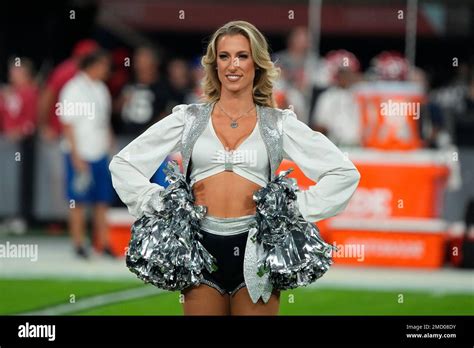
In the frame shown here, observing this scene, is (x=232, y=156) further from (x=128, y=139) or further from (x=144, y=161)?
(x=128, y=139)

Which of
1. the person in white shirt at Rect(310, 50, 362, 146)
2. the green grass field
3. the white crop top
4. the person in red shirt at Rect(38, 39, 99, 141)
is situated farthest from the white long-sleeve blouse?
the person in white shirt at Rect(310, 50, 362, 146)

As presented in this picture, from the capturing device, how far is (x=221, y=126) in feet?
19.6

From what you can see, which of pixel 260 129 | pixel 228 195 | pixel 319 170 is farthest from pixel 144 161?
pixel 319 170

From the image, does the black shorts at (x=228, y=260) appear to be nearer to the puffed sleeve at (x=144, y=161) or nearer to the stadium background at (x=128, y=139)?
the puffed sleeve at (x=144, y=161)

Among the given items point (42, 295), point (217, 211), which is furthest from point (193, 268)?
point (42, 295)

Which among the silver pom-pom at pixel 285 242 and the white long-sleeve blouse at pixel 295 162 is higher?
the white long-sleeve blouse at pixel 295 162

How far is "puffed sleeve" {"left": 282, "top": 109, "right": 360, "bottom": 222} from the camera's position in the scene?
5930mm

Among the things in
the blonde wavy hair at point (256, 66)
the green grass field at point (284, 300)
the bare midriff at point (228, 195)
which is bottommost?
the green grass field at point (284, 300)

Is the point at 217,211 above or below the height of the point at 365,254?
above

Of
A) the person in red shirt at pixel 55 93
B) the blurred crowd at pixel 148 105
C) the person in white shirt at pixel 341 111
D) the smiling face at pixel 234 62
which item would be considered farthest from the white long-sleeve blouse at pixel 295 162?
the person in white shirt at pixel 341 111

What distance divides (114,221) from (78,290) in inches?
99.7

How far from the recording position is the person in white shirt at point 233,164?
232 inches
